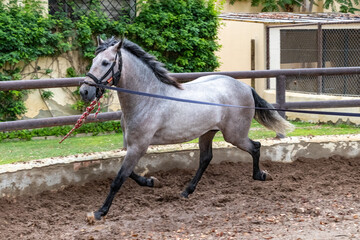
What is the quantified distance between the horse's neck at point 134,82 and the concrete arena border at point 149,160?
1.15 meters

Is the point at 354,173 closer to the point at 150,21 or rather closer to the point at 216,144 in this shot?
the point at 216,144

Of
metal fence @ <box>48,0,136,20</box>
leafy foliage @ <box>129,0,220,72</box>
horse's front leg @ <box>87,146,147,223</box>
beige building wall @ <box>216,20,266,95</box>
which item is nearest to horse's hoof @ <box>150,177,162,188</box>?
horse's front leg @ <box>87,146,147,223</box>

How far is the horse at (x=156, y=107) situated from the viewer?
5.75 meters

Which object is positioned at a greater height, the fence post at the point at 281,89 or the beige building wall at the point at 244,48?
the fence post at the point at 281,89

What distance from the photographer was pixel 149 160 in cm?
720

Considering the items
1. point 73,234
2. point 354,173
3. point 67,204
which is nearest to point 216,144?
point 354,173

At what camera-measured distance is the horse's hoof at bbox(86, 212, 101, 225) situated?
5.64m

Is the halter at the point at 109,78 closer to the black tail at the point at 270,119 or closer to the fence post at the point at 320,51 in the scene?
the black tail at the point at 270,119

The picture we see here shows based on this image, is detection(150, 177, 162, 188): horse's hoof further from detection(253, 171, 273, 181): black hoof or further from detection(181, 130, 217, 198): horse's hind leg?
detection(253, 171, 273, 181): black hoof

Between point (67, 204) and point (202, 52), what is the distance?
6.75 metres

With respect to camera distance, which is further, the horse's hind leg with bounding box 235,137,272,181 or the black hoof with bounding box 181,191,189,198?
the horse's hind leg with bounding box 235,137,272,181

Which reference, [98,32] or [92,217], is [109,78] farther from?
[98,32]

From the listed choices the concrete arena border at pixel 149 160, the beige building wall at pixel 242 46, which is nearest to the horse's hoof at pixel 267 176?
the concrete arena border at pixel 149 160

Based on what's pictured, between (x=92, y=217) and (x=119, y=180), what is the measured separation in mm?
469
